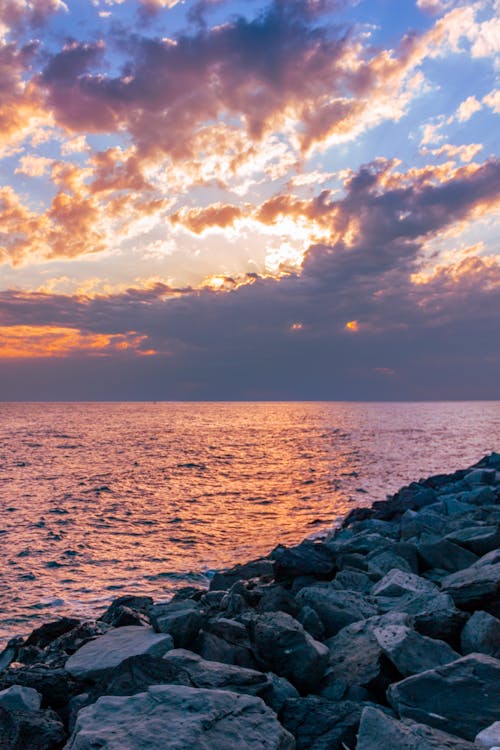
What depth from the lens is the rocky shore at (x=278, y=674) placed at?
3562 mm

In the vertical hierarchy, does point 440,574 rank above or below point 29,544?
above

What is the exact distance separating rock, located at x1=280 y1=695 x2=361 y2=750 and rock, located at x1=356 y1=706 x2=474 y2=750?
17.8 inches

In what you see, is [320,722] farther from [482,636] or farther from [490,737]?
[482,636]

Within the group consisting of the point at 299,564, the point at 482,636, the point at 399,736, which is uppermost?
the point at 399,736

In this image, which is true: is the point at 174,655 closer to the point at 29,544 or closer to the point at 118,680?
the point at 118,680

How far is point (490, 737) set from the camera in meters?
3.57

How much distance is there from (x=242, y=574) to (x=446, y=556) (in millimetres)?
3927

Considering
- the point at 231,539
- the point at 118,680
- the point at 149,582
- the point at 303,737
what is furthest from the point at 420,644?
the point at 231,539

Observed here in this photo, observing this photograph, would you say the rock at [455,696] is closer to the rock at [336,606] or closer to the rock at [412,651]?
the rock at [412,651]

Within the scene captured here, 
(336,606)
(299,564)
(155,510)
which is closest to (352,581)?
(299,564)

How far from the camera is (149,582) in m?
13.2

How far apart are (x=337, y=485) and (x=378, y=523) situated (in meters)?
14.6

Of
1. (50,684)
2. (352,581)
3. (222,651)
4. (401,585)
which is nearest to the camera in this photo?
(50,684)

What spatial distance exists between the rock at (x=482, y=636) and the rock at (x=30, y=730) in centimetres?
368
